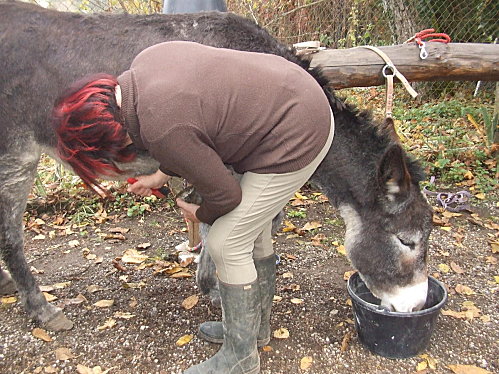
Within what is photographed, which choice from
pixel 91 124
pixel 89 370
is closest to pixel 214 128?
pixel 91 124

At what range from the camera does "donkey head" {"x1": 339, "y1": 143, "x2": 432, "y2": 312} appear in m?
2.57

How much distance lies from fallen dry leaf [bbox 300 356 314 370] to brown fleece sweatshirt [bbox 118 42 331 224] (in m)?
1.15

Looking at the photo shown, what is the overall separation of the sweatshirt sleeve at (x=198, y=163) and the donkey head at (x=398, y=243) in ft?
3.34

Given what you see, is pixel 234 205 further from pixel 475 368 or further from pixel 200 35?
pixel 475 368

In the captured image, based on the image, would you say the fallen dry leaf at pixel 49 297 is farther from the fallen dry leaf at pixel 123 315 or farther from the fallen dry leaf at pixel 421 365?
the fallen dry leaf at pixel 421 365

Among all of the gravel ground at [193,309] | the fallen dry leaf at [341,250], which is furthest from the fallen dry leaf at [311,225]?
the fallen dry leaf at [341,250]

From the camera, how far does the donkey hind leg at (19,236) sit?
9.04ft

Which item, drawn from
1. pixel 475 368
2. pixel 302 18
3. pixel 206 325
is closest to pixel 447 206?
pixel 475 368

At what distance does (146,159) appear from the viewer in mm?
2555

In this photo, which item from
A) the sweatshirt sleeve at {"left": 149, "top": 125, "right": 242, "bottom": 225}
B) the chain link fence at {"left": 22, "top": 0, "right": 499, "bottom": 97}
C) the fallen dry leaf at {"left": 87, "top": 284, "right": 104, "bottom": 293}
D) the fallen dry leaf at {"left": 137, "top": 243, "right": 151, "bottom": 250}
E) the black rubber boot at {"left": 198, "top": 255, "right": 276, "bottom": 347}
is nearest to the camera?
the sweatshirt sleeve at {"left": 149, "top": 125, "right": 242, "bottom": 225}

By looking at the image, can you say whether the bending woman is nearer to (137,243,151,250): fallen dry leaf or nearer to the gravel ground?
the gravel ground

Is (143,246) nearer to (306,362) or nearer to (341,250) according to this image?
(341,250)

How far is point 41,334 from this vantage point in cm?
→ 288

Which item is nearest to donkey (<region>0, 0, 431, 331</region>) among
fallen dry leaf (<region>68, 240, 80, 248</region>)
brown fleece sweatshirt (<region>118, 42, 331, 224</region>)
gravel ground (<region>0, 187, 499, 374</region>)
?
gravel ground (<region>0, 187, 499, 374</region>)
